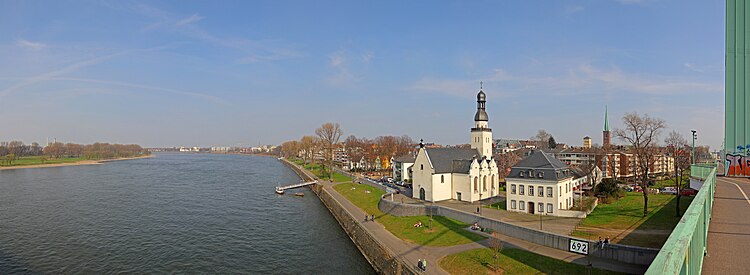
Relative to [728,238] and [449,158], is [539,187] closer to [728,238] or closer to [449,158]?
[449,158]

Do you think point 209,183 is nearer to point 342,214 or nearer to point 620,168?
point 342,214

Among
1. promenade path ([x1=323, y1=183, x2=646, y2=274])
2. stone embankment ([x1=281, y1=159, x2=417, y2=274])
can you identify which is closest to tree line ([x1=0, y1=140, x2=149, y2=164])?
stone embankment ([x1=281, y1=159, x2=417, y2=274])

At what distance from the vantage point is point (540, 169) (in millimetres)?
35594

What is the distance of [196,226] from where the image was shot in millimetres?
39594

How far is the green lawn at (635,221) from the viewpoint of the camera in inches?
963

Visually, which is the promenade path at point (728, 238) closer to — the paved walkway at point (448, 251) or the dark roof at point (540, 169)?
the paved walkway at point (448, 251)

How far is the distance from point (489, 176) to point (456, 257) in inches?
858

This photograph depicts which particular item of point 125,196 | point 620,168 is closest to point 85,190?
point 125,196

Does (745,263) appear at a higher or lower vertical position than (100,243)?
higher

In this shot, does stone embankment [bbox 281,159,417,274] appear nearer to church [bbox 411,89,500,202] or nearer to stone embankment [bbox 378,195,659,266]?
stone embankment [bbox 378,195,659,266]

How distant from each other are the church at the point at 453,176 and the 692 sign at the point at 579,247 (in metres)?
18.9

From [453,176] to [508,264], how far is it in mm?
21480

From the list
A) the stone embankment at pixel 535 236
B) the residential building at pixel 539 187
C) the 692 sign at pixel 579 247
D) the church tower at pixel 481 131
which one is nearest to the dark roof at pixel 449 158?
the church tower at pixel 481 131

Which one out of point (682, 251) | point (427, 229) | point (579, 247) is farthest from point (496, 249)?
point (682, 251)
